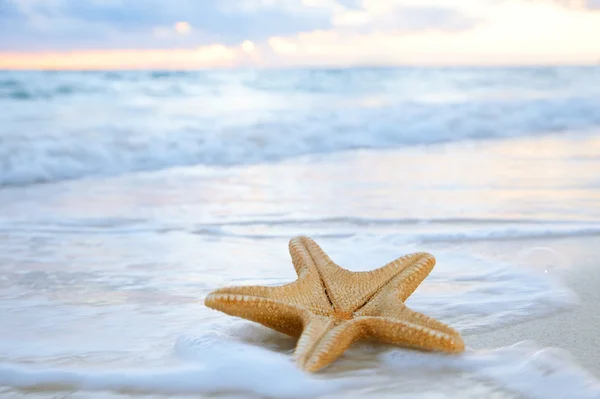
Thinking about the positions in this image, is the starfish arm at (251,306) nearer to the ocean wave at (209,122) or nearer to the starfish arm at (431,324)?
the starfish arm at (431,324)

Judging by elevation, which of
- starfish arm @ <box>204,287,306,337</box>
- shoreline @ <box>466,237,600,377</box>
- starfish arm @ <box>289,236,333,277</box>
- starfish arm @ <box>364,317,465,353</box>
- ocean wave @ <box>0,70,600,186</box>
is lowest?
shoreline @ <box>466,237,600,377</box>

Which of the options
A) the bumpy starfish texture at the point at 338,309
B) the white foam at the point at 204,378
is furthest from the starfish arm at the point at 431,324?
the white foam at the point at 204,378

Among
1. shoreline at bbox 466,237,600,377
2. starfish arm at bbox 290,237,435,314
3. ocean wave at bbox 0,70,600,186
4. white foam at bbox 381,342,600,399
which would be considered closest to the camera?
white foam at bbox 381,342,600,399

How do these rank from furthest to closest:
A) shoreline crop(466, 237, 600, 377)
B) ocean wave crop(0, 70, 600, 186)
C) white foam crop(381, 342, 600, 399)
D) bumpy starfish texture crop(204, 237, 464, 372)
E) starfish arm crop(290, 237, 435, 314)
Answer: ocean wave crop(0, 70, 600, 186) < shoreline crop(466, 237, 600, 377) < starfish arm crop(290, 237, 435, 314) < bumpy starfish texture crop(204, 237, 464, 372) < white foam crop(381, 342, 600, 399)

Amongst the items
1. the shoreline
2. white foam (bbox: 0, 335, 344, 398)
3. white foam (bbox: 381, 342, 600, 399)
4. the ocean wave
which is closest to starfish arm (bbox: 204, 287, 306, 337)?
white foam (bbox: 0, 335, 344, 398)

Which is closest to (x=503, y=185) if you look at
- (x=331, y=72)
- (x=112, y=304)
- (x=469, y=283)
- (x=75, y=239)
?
(x=469, y=283)

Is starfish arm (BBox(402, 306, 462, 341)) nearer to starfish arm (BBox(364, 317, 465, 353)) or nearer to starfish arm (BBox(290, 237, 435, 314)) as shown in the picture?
starfish arm (BBox(364, 317, 465, 353))

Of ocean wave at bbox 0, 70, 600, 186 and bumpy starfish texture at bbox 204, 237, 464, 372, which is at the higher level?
ocean wave at bbox 0, 70, 600, 186

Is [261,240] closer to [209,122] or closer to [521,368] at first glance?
[521,368]

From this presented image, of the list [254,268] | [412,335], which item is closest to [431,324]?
[412,335]
